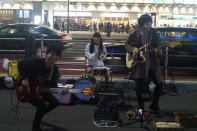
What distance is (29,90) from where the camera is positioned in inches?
223

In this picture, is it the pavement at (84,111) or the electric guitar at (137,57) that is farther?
the electric guitar at (137,57)

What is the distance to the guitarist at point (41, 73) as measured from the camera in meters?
5.65

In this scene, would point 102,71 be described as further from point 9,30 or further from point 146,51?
point 9,30

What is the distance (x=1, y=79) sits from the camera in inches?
378

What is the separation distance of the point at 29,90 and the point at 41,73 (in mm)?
317

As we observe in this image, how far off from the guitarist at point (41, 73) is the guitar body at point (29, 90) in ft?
0.18

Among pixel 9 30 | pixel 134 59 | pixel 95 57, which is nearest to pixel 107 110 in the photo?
pixel 134 59

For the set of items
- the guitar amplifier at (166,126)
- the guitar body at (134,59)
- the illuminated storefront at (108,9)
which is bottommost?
the guitar amplifier at (166,126)

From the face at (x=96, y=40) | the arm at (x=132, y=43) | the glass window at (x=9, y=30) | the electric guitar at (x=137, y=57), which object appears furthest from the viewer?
the glass window at (x=9, y=30)

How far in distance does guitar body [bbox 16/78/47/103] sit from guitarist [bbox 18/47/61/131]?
54 mm

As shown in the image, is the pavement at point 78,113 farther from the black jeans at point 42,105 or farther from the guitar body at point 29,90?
the guitar body at point 29,90

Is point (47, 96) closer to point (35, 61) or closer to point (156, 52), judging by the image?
Answer: point (35, 61)

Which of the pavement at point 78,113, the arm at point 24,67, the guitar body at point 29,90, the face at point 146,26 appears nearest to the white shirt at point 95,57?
the pavement at point 78,113

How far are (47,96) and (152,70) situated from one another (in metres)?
2.25
